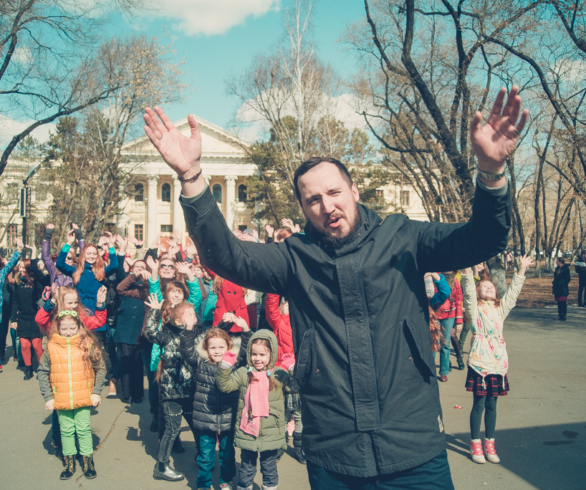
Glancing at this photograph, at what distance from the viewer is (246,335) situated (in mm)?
4785

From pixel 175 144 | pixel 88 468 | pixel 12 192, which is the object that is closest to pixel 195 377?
pixel 88 468

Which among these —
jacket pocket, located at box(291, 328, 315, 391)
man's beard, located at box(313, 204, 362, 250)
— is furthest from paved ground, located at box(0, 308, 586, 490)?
man's beard, located at box(313, 204, 362, 250)

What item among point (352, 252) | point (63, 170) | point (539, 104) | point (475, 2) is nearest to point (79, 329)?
point (352, 252)

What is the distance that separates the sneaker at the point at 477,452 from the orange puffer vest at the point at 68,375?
3672 millimetres

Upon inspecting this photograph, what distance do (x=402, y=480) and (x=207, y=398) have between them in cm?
289

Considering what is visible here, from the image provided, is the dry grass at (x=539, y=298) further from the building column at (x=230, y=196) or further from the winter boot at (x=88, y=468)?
the building column at (x=230, y=196)

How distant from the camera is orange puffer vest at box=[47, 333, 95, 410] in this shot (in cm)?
451

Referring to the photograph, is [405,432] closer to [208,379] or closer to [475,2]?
[208,379]

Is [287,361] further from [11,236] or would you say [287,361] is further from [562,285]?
[11,236]

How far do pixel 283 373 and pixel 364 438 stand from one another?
2.75 m

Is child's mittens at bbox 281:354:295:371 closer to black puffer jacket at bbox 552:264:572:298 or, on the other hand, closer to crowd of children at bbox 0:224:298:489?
crowd of children at bbox 0:224:298:489

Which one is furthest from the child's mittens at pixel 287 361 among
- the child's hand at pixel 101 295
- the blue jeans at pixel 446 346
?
the blue jeans at pixel 446 346

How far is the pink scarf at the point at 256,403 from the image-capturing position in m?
4.07

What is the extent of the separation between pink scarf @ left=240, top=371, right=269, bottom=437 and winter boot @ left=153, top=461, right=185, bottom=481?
3.15 feet
